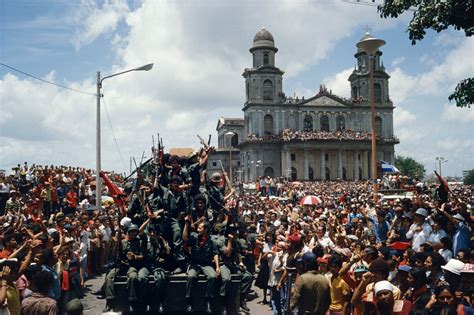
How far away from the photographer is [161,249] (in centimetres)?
984

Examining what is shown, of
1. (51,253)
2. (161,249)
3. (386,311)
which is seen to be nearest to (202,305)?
(161,249)

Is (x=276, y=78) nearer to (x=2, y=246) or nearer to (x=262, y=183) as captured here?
(x=262, y=183)

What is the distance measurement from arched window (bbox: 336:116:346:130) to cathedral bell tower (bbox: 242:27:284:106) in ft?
38.1

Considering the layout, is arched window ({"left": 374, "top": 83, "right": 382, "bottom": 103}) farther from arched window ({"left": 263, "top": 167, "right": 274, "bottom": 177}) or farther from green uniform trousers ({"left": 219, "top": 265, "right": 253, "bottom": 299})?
green uniform trousers ({"left": 219, "top": 265, "right": 253, "bottom": 299})

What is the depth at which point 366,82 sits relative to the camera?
8419 cm

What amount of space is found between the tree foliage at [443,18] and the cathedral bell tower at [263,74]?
65.3 m

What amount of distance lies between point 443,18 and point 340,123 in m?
73.7

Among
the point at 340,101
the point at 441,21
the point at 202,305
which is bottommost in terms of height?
the point at 202,305

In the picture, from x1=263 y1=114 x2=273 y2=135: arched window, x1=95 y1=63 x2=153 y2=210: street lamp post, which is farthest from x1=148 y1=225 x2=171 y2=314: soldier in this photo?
x1=263 y1=114 x2=273 y2=135: arched window

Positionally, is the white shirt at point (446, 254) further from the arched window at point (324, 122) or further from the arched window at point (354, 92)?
the arched window at point (354, 92)

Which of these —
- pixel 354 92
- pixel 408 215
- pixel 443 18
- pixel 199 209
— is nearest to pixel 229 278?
pixel 199 209

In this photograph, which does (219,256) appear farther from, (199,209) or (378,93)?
(378,93)

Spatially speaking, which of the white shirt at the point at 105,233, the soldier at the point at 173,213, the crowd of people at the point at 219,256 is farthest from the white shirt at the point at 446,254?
the white shirt at the point at 105,233

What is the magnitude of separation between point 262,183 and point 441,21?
3288 cm
